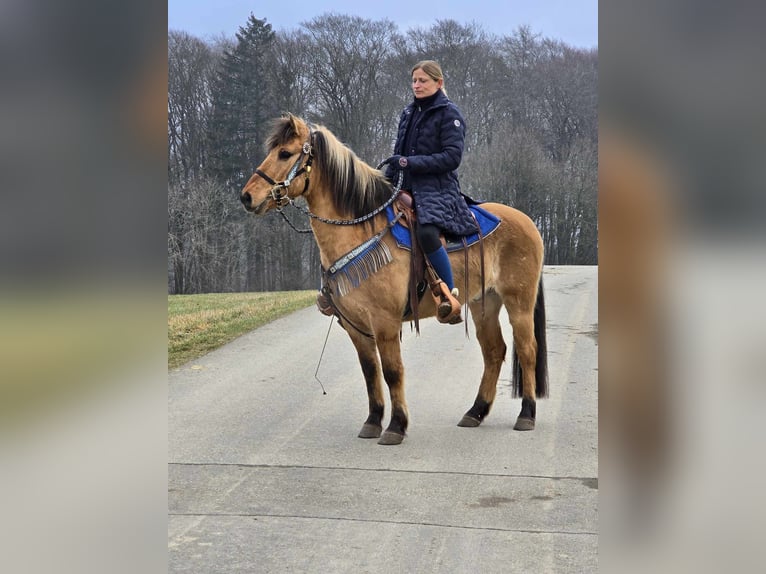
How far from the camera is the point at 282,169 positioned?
425 centimetres

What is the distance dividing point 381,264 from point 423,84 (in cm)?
103

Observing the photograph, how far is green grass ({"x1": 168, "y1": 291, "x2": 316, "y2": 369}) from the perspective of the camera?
23.6 ft

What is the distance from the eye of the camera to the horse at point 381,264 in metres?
4.31

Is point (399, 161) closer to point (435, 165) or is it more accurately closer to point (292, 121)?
point (435, 165)

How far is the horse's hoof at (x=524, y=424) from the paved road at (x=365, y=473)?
A: 2.7 inches

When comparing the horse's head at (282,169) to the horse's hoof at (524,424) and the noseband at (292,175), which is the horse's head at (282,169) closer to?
the noseband at (292,175)
